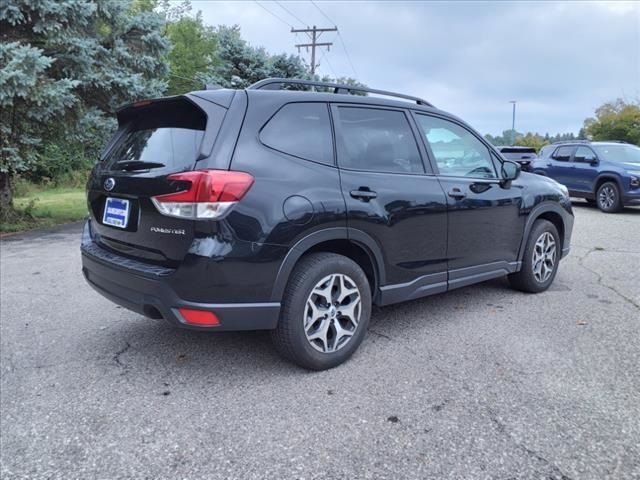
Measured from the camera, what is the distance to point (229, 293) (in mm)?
2719

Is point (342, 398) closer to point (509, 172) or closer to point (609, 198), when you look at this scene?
point (509, 172)

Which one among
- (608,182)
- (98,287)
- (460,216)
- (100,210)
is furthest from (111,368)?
(608,182)

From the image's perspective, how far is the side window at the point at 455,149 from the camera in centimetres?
389

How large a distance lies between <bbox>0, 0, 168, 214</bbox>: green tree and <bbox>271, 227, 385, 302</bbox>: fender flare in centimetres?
704

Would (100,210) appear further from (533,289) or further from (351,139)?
(533,289)

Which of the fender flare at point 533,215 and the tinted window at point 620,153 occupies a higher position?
the tinted window at point 620,153

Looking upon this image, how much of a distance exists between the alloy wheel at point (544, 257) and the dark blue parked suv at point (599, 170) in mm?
7720

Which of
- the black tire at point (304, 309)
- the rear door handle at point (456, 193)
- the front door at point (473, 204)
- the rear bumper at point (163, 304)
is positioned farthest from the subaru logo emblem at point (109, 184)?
the rear door handle at point (456, 193)

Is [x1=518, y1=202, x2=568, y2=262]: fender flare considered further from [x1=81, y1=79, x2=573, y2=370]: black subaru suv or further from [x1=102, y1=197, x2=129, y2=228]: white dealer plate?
[x1=102, y1=197, x2=129, y2=228]: white dealer plate

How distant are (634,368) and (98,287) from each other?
11.8 feet

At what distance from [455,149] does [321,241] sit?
1788 millimetres

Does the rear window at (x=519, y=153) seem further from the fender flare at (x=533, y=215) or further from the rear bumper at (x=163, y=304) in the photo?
the rear bumper at (x=163, y=304)

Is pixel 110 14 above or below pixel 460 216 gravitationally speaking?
above

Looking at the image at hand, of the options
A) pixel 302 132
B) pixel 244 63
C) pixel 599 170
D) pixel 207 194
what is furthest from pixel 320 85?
pixel 244 63
